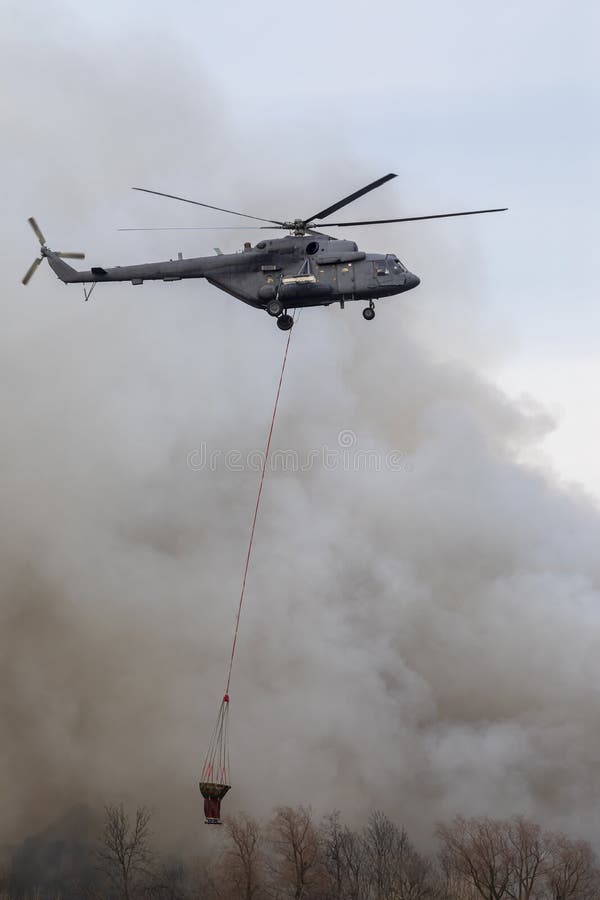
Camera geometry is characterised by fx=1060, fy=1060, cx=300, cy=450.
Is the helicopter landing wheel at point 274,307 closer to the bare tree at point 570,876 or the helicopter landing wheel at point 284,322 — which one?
the helicopter landing wheel at point 284,322

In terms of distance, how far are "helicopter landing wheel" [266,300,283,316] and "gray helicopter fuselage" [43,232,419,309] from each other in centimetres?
19

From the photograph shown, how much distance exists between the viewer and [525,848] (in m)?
103

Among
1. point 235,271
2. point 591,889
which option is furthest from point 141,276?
point 591,889

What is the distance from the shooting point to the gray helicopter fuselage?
155ft

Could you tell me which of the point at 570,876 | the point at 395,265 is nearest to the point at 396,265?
the point at 395,265

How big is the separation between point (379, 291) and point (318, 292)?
301cm

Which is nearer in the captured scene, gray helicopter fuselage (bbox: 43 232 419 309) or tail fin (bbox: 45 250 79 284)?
gray helicopter fuselage (bbox: 43 232 419 309)

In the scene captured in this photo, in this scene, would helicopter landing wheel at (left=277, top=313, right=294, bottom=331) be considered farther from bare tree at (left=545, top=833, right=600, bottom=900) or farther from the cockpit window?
bare tree at (left=545, top=833, right=600, bottom=900)

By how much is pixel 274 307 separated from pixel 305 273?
2034mm

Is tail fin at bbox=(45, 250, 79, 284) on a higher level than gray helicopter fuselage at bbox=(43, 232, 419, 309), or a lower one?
higher

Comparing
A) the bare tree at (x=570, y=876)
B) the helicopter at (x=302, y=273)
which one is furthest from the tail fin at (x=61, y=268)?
the bare tree at (x=570, y=876)

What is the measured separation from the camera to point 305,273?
47.0 metres

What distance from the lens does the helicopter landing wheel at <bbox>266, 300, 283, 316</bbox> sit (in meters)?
47.2

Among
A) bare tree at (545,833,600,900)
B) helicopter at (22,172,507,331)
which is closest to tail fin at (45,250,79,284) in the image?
helicopter at (22,172,507,331)
